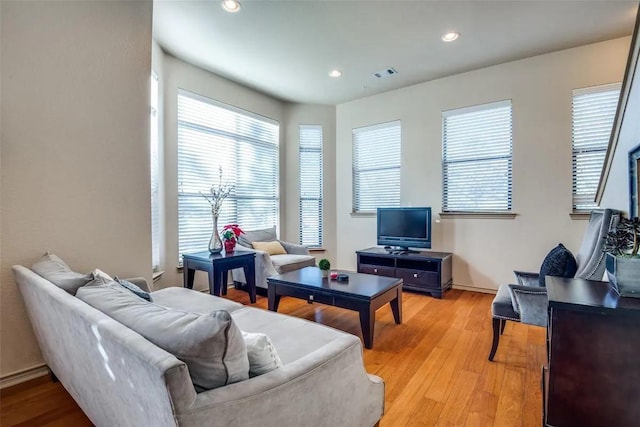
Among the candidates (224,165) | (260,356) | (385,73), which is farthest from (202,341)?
(385,73)

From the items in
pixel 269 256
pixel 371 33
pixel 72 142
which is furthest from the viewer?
pixel 269 256

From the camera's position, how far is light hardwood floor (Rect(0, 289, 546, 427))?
1.68 meters

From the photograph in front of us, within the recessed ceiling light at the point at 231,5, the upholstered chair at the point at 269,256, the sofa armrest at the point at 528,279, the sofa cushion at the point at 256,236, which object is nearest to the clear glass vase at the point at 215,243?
the upholstered chair at the point at 269,256

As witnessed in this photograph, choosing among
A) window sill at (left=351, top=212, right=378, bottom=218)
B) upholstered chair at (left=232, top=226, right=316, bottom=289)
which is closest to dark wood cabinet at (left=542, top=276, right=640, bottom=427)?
upholstered chair at (left=232, top=226, right=316, bottom=289)

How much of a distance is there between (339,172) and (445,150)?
1.80 m

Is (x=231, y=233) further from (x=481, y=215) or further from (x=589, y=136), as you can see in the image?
(x=589, y=136)

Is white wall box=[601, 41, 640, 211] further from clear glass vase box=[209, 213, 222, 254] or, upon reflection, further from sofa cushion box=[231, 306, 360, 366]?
clear glass vase box=[209, 213, 222, 254]

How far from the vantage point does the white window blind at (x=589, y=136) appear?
133 inches

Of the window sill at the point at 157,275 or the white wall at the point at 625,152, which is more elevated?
the white wall at the point at 625,152

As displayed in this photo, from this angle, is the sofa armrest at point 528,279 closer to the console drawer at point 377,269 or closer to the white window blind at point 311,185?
the console drawer at point 377,269

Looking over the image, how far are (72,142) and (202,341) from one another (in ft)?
6.96

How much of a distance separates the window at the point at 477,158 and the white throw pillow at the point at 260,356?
152 inches

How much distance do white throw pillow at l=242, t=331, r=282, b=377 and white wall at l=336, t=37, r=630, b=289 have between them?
382 centimetres

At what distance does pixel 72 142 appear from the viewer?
2158mm
